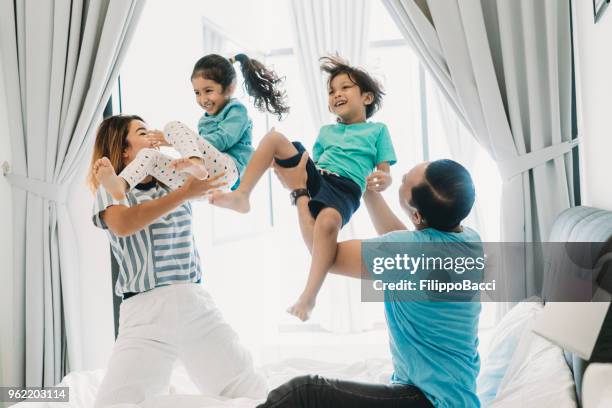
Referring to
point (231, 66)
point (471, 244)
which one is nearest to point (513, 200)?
point (471, 244)

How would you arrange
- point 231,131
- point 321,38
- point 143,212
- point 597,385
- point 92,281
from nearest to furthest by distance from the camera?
point 597,385
point 143,212
point 231,131
point 92,281
point 321,38

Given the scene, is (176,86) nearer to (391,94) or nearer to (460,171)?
(391,94)

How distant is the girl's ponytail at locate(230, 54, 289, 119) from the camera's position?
2.12 meters

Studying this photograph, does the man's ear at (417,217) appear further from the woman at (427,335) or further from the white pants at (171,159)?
the white pants at (171,159)

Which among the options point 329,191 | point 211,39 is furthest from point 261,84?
point 211,39

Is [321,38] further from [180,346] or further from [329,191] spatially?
[180,346]

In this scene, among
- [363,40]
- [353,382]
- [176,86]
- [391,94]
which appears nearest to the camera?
[353,382]

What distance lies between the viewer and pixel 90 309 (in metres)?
2.84

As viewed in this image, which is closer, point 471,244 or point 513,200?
point 471,244

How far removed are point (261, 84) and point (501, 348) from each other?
1.34 meters

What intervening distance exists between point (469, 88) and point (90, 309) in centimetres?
219

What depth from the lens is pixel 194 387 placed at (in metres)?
2.11

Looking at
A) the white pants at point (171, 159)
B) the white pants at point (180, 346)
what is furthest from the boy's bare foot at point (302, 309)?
the white pants at point (171, 159)

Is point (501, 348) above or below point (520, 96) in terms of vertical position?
below
